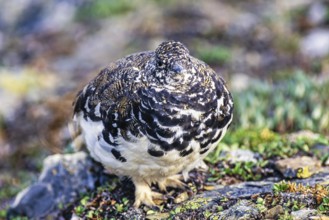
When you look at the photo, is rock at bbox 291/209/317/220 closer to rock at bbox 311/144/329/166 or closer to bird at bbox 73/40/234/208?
bird at bbox 73/40/234/208

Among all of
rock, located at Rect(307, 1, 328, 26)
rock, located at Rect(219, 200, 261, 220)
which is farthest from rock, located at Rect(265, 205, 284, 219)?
rock, located at Rect(307, 1, 328, 26)

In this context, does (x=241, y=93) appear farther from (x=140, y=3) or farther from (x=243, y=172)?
(x=140, y=3)

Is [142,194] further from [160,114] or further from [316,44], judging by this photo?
[316,44]

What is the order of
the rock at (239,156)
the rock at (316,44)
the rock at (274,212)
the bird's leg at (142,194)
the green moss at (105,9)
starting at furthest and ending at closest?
the green moss at (105,9) → the rock at (316,44) → the rock at (239,156) → the bird's leg at (142,194) → the rock at (274,212)

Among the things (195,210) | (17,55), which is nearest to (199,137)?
(195,210)

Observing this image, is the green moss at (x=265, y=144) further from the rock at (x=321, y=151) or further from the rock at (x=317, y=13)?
the rock at (x=317, y=13)

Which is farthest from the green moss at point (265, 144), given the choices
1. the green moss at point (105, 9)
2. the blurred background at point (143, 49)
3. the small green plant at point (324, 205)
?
the green moss at point (105, 9)
